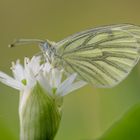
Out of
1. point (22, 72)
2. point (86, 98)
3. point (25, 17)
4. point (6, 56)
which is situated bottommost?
point (86, 98)

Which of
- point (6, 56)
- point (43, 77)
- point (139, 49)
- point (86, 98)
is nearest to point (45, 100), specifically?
point (43, 77)

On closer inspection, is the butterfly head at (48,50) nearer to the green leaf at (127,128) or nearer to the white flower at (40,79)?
the white flower at (40,79)

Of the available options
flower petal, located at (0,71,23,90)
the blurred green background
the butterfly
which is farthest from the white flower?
the blurred green background

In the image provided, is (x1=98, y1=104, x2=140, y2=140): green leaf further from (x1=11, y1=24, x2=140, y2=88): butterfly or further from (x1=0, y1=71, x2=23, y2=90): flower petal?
(x1=11, y1=24, x2=140, y2=88): butterfly

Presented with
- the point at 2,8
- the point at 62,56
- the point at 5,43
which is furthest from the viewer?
the point at 2,8

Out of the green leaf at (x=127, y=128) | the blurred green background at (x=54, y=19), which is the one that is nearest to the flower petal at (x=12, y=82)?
the green leaf at (x=127, y=128)

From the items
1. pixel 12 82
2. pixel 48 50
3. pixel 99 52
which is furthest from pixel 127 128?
pixel 99 52

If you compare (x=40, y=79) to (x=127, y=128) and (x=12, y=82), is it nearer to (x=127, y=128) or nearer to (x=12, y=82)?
(x=12, y=82)

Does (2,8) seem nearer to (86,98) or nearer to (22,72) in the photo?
(86,98)
